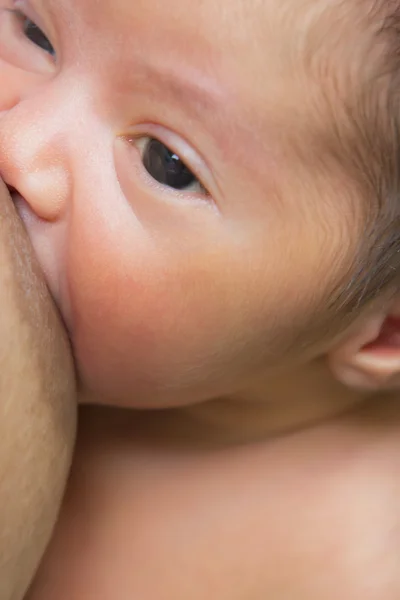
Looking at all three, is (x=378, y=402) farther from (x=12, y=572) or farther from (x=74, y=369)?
(x=12, y=572)

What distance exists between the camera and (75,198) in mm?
771

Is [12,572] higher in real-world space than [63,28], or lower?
lower

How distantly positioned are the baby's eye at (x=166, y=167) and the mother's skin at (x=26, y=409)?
0.13 meters

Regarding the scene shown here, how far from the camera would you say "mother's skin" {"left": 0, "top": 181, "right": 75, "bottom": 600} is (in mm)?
664

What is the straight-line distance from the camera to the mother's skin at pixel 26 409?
2.18 feet

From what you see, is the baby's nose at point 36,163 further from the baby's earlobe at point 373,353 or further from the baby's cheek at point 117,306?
the baby's earlobe at point 373,353

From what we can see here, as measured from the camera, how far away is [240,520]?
42.1 inches

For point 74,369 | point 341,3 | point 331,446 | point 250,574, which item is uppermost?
point 341,3

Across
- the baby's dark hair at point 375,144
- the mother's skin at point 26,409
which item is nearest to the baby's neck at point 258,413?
the baby's dark hair at point 375,144

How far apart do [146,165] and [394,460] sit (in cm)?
51

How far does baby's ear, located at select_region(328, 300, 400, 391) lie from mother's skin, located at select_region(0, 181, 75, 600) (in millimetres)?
316

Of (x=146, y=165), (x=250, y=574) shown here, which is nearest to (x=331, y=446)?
(x=250, y=574)

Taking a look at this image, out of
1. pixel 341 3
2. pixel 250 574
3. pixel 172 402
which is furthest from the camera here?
pixel 250 574

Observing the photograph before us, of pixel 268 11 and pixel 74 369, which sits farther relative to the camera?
pixel 74 369
